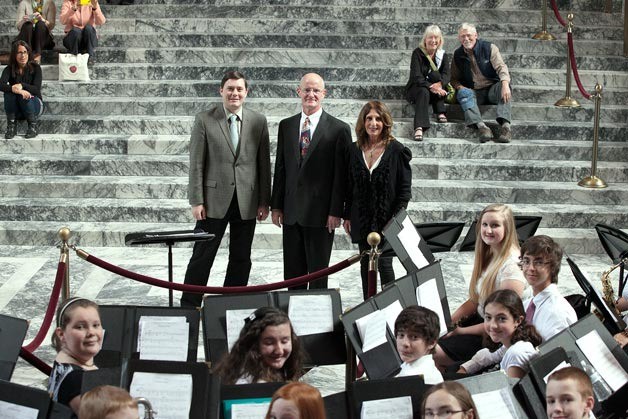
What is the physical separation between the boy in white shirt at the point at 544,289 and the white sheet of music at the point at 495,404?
1009 mm

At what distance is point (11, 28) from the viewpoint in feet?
42.2

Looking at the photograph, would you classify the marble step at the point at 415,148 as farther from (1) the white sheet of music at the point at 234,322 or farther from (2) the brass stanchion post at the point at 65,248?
→ (1) the white sheet of music at the point at 234,322

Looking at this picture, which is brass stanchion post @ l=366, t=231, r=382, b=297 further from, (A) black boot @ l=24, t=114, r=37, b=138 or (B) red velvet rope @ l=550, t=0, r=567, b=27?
(B) red velvet rope @ l=550, t=0, r=567, b=27

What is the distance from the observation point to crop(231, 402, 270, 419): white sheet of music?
475cm

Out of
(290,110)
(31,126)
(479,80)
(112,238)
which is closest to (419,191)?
(479,80)

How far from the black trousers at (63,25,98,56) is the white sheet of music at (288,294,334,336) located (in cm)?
662

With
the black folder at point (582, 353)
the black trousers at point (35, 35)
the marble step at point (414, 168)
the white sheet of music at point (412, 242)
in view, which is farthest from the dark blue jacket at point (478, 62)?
the black folder at point (582, 353)

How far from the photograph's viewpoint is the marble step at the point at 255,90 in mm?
11781

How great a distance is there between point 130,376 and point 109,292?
3562 mm

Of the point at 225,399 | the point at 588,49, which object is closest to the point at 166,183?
the point at 588,49

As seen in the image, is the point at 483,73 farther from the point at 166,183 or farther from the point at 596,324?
the point at 596,324

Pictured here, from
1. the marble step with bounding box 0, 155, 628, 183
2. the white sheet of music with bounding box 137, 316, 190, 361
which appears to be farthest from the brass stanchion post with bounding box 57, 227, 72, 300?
the marble step with bounding box 0, 155, 628, 183

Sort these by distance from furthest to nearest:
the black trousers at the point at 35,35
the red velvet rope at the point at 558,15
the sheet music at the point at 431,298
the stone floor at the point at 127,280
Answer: the red velvet rope at the point at 558,15
the black trousers at the point at 35,35
the stone floor at the point at 127,280
the sheet music at the point at 431,298

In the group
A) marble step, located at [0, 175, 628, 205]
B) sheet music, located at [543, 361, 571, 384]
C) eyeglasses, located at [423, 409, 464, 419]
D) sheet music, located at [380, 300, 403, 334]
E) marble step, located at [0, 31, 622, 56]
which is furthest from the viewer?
marble step, located at [0, 31, 622, 56]
